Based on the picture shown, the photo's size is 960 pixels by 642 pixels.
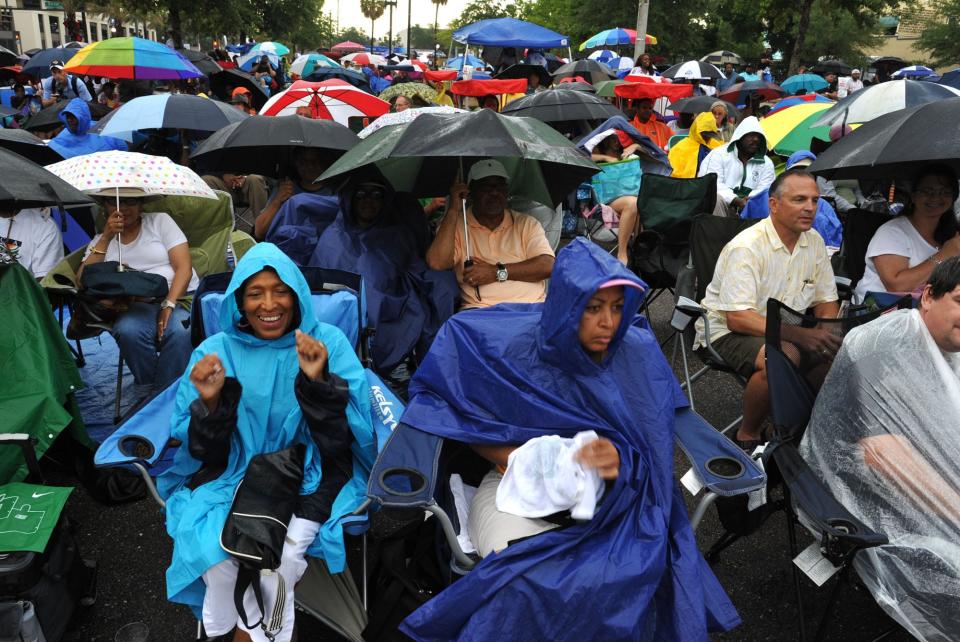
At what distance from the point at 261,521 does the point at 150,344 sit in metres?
2.08

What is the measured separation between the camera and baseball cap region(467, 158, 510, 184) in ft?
13.9

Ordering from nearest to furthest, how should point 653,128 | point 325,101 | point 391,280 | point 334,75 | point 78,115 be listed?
point 391,280 → point 78,115 → point 325,101 → point 653,128 → point 334,75

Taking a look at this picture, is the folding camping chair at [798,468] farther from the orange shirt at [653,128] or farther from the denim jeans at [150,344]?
the orange shirt at [653,128]

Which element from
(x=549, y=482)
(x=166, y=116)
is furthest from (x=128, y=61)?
(x=549, y=482)

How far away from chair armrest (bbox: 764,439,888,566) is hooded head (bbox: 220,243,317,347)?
182 centimetres

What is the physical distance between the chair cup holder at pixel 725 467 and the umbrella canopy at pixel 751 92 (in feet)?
41.8

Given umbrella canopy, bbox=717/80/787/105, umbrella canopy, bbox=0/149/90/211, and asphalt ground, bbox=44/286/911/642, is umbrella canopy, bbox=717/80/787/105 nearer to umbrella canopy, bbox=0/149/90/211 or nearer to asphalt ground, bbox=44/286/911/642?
asphalt ground, bbox=44/286/911/642

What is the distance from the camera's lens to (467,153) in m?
3.70

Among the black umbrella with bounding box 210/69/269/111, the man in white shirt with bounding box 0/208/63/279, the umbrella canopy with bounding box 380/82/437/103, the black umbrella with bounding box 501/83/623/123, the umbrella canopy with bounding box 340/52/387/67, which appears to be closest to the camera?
the man in white shirt with bounding box 0/208/63/279

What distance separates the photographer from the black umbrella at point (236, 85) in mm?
12609

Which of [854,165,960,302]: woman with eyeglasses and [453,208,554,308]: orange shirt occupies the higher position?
[854,165,960,302]: woman with eyeglasses

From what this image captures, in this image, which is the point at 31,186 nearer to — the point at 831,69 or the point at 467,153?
the point at 467,153

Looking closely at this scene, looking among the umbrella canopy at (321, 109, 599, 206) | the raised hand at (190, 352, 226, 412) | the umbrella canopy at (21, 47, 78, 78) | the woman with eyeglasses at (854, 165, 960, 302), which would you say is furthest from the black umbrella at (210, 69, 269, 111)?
the raised hand at (190, 352, 226, 412)

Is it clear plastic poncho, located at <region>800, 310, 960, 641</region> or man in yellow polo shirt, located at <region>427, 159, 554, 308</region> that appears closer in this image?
clear plastic poncho, located at <region>800, 310, 960, 641</region>
